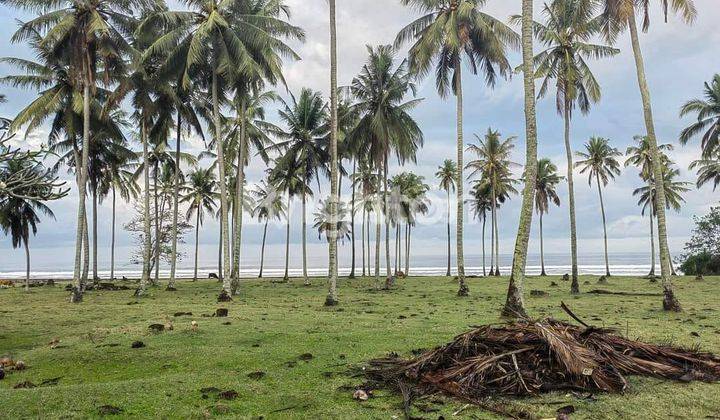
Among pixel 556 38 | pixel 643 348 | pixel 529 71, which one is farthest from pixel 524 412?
pixel 556 38

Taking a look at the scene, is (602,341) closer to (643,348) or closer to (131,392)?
(643,348)

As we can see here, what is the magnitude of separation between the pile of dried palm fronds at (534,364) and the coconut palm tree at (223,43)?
44.2 ft

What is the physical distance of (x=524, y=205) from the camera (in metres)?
11.3

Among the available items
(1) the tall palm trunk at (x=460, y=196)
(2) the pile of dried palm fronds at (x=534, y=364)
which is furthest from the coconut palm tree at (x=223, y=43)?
(2) the pile of dried palm fronds at (x=534, y=364)

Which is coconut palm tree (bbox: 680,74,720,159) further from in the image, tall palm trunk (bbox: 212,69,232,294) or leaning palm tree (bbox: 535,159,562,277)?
tall palm trunk (bbox: 212,69,232,294)

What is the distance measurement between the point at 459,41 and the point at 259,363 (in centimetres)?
1743

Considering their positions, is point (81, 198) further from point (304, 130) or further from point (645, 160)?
point (645, 160)

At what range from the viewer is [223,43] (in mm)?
19250

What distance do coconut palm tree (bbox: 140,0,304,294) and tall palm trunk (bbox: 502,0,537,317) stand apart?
10.4m

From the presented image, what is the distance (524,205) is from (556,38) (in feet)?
41.9

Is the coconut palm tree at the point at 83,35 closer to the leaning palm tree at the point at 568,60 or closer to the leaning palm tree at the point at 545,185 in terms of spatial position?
the leaning palm tree at the point at 568,60

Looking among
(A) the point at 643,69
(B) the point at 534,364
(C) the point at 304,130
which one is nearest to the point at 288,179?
(C) the point at 304,130

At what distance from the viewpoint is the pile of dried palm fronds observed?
5.13 meters

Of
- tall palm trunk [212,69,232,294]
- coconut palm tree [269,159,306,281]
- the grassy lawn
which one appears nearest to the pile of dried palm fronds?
the grassy lawn
